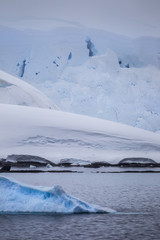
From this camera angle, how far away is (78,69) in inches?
1734

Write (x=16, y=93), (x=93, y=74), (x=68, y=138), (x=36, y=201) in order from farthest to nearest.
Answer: (x=93, y=74) < (x=16, y=93) < (x=68, y=138) < (x=36, y=201)

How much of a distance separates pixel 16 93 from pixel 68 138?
10.5 metres

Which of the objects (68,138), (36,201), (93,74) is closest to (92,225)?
(36,201)

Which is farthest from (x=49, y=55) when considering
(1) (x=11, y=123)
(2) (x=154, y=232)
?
(2) (x=154, y=232)

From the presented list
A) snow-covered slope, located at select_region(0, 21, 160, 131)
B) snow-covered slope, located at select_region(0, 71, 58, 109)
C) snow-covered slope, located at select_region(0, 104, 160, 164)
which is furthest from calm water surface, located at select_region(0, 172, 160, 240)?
snow-covered slope, located at select_region(0, 21, 160, 131)

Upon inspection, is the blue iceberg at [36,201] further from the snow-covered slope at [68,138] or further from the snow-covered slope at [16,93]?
the snow-covered slope at [16,93]

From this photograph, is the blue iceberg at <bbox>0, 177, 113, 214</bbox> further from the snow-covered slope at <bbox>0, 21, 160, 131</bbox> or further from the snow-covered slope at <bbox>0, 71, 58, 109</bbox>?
the snow-covered slope at <bbox>0, 21, 160, 131</bbox>

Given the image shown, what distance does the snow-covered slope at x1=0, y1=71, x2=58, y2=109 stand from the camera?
3744 cm

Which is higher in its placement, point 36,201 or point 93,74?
point 93,74

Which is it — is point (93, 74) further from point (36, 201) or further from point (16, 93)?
point (36, 201)

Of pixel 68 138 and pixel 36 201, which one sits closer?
pixel 36 201

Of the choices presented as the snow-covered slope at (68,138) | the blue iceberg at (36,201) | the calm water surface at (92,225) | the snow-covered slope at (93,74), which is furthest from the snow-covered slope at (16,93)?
the blue iceberg at (36,201)

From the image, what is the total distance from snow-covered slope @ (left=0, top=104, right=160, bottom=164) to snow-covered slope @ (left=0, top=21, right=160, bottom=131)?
707 centimetres

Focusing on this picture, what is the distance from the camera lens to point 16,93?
3831 centimetres
